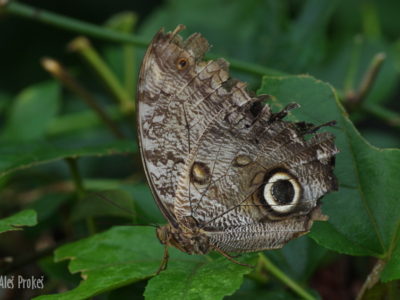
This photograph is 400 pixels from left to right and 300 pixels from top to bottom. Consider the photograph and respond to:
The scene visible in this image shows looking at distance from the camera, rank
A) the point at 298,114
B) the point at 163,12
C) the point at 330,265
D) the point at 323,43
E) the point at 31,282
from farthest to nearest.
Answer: the point at 163,12
the point at 323,43
the point at 330,265
the point at 31,282
the point at 298,114

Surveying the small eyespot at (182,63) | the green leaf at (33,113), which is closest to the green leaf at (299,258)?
the small eyespot at (182,63)

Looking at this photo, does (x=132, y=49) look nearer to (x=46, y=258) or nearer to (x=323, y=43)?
(x=323, y=43)

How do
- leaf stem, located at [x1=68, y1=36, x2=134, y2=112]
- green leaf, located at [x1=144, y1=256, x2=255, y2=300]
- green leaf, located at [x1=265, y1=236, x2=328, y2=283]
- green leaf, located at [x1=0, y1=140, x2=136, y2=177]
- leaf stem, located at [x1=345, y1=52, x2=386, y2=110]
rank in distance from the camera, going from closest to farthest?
green leaf, located at [x1=144, y1=256, x2=255, y2=300]
green leaf, located at [x1=265, y1=236, x2=328, y2=283]
green leaf, located at [x1=0, y1=140, x2=136, y2=177]
leaf stem, located at [x1=345, y1=52, x2=386, y2=110]
leaf stem, located at [x1=68, y1=36, x2=134, y2=112]

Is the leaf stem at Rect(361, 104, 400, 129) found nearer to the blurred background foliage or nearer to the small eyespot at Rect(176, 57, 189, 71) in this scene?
the blurred background foliage

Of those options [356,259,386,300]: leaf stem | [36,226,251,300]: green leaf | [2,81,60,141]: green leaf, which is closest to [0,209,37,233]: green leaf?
[36,226,251,300]: green leaf

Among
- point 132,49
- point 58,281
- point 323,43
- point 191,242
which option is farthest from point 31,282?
point 323,43

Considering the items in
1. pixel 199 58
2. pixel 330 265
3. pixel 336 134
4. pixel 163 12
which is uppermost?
pixel 163 12
